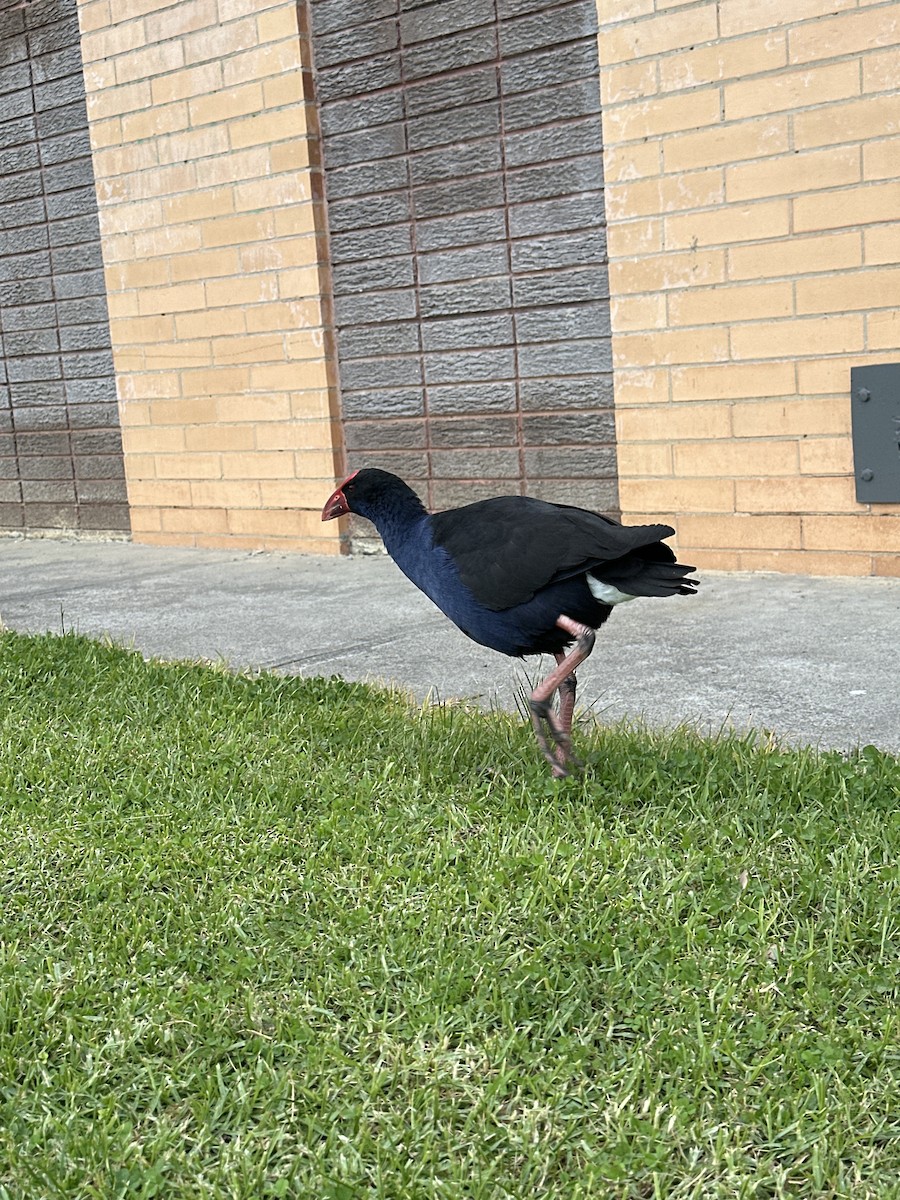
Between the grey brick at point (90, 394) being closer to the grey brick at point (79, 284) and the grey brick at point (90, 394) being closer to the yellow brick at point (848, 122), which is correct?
the grey brick at point (79, 284)

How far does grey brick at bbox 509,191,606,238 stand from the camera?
7.41 metres

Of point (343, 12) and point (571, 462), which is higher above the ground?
point (343, 12)

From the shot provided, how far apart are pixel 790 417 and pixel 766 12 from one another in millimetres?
1952

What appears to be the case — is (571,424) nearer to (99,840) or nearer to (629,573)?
(629,573)

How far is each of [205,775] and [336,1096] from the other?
1.79m

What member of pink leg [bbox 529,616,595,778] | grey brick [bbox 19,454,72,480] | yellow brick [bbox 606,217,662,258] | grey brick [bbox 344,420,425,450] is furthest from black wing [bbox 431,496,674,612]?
Answer: grey brick [bbox 19,454,72,480]

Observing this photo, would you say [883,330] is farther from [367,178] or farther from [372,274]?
[367,178]

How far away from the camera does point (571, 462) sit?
7.79 metres

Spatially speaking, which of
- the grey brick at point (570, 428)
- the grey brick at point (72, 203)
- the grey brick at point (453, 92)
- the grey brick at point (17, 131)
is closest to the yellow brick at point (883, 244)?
the grey brick at point (570, 428)

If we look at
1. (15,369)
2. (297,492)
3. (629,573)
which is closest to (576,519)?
(629,573)

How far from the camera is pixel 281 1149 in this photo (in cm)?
229

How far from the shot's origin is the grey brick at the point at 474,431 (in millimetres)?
8078

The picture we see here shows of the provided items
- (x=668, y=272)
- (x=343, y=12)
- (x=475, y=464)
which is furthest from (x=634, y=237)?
(x=343, y=12)

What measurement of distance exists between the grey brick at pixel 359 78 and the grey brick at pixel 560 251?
1423mm
